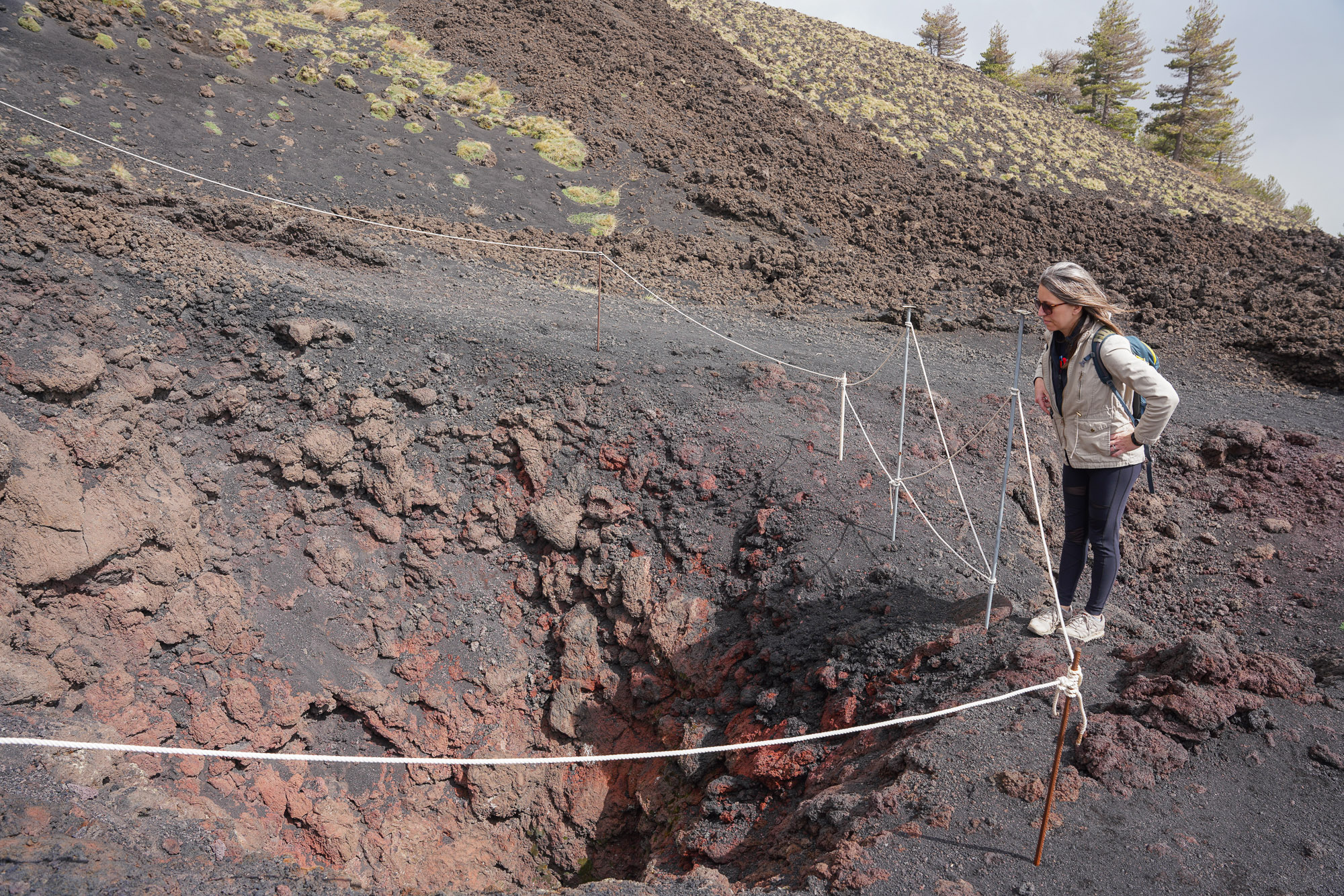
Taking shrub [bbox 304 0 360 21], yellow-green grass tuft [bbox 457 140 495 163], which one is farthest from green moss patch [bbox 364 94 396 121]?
shrub [bbox 304 0 360 21]

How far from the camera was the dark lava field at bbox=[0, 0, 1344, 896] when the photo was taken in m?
2.99

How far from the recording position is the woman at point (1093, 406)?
9.84 feet

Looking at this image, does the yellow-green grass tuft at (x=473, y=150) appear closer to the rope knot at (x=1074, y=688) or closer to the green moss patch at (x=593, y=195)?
the green moss patch at (x=593, y=195)

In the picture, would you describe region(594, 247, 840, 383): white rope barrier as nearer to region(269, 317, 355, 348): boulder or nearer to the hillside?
region(269, 317, 355, 348): boulder

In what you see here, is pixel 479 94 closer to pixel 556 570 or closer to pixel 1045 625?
pixel 556 570

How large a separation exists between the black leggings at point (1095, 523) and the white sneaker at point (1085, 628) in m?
0.06

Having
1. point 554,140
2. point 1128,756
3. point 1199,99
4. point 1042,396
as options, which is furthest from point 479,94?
point 1199,99

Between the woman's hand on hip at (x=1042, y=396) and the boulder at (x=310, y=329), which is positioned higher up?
the woman's hand on hip at (x=1042, y=396)

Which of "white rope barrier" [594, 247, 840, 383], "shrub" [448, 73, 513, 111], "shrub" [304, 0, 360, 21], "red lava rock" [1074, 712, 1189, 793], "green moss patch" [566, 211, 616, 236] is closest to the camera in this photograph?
"red lava rock" [1074, 712, 1189, 793]

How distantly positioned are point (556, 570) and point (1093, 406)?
439 centimetres

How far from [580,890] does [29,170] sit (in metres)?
9.18

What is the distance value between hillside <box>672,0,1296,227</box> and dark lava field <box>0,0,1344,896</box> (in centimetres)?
819

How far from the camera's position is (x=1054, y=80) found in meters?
31.8

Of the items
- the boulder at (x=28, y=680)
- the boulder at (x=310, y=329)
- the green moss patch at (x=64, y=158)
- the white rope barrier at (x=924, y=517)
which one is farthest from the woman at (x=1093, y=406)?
the green moss patch at (x=64, y=158)
